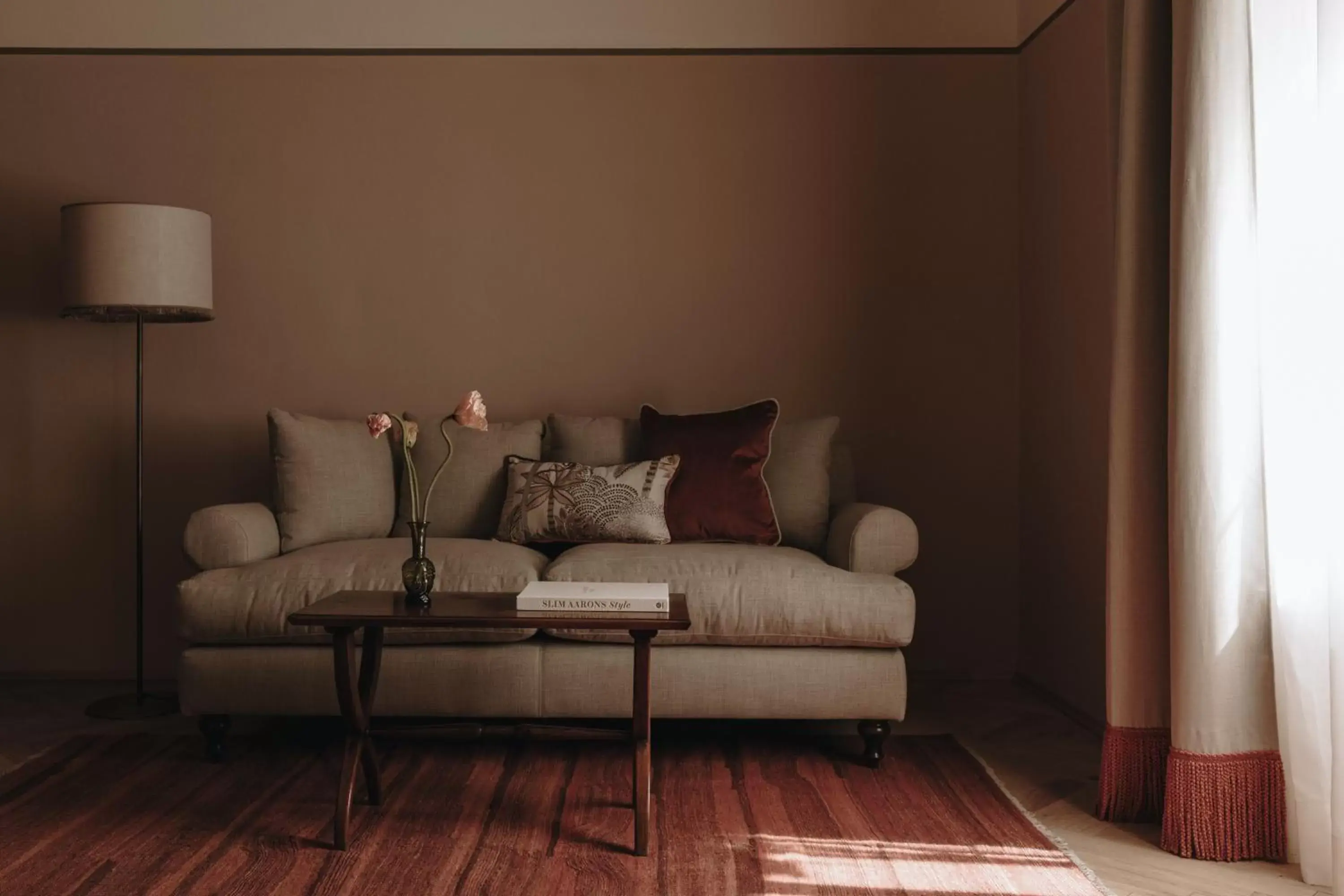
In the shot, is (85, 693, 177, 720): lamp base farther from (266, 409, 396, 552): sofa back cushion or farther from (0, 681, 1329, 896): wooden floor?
(266, 409, 396, 552): sofa back cushion

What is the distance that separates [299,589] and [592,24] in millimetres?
2357

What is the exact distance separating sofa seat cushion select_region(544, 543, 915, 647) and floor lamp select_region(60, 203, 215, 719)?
1.60 metres

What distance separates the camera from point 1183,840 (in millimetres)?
2324

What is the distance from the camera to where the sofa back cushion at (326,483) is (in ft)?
11.2

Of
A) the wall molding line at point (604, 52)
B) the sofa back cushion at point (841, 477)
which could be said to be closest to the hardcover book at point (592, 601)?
the sofa back cushion at point (841, 477)

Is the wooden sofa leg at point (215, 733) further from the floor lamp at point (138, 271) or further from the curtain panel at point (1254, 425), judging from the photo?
the curtain panel at point (1254, 425)

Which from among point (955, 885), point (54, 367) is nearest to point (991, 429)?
point (955, 885)

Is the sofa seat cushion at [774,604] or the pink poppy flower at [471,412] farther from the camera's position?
the sofa seat cushion at [774,604]

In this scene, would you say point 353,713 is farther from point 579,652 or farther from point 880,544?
point 880,544

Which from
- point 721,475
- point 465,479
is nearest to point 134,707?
point 465,479

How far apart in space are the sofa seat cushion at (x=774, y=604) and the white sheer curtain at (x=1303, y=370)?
93 cm

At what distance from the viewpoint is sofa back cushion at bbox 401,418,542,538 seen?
362 centimetres

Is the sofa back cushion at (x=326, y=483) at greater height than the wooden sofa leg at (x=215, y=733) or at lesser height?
greater

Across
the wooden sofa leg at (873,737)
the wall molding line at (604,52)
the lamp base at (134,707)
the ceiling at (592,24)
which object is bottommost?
the lamp base at (134,707)
